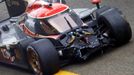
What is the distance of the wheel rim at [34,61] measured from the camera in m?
6.97

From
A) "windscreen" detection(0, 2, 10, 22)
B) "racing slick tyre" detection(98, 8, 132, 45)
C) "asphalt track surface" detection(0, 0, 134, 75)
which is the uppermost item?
"racing slick tyre" detection(98, 8, 132, 45)

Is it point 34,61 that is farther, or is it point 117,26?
point 117,26

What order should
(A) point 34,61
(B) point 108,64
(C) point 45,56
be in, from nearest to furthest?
1. (C) point 45,56
2. (B) point 108,64
3. (A) point 34,61

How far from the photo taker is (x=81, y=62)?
24.2 ft

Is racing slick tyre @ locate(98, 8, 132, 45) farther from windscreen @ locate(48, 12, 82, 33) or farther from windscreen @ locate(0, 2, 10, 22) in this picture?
windscreen @ locate(0, 2, 10, 22)

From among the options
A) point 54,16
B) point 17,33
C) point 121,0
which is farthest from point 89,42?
point 121,0

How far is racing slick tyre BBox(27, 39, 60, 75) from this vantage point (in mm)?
6793

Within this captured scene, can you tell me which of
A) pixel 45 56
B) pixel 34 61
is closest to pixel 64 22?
pixel 34 61

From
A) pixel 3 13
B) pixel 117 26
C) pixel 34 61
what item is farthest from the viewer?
pixel 3 13

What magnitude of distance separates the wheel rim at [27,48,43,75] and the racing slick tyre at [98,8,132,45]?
139cm

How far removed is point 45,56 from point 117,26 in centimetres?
144

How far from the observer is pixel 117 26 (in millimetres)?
7535

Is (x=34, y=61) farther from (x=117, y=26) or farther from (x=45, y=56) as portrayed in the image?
(x=117, y=26)

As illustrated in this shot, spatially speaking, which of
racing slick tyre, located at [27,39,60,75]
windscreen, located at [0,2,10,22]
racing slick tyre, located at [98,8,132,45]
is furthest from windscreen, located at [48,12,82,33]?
windscreen, located at [0,2,10,22]
